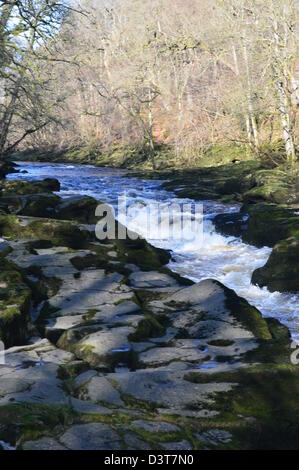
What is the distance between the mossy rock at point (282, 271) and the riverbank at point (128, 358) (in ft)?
4.49

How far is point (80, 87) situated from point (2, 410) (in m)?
39.6

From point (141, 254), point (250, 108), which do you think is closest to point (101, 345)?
point (141, 254)

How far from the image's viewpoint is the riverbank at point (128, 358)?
3.18m

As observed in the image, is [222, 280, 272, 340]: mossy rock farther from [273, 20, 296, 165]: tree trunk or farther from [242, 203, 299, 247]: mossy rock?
[273, 20, 296, 165]: tree trunk

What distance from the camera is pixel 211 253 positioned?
10594 mm

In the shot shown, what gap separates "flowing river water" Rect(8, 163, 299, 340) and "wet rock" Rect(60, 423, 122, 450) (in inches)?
141

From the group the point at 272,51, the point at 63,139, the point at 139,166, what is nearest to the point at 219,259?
the point at 272,51

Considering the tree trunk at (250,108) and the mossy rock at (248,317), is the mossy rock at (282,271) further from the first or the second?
the tree trunk at (250,108)

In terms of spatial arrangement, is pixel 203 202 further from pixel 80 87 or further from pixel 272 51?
pixel 80 87

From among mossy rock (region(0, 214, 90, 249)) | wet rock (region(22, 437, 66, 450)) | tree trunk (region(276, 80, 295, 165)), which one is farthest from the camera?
tree trunk (region(276, 80, 295, 165))

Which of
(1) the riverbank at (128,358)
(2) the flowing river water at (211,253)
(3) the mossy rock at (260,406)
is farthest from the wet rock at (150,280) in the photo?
(3) the mossy rock at (260,406)

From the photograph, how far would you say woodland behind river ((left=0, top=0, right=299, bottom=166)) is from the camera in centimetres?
1576

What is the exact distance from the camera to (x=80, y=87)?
132 ft

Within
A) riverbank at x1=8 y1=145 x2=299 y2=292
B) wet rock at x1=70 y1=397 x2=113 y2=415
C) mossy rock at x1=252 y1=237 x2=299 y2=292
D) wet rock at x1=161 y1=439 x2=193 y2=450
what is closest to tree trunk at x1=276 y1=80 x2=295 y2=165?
riverbank at x1=8 y1=145 x2=299 y2=292
